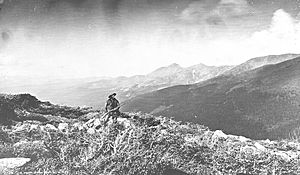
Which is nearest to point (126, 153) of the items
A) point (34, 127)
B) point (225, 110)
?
point (34, 127)

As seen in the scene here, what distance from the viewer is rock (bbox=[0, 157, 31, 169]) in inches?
214

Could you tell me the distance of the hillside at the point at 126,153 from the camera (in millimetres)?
5305

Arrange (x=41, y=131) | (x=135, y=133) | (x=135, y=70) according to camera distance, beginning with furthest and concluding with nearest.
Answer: (x=135, y=70) → (x=41, y=131) → (x=135, y=133)

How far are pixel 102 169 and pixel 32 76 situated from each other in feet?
15.6

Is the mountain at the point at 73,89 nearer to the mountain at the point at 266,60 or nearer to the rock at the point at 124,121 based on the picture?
the rock at the point at 124,121

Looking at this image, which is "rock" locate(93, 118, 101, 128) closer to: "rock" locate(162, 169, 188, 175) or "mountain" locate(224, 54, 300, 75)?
"rock" locate(162, 169, 188, 175)

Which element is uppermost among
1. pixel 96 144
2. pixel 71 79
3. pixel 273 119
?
pixel 71 79

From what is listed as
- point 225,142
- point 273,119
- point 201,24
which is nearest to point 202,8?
point 201,24

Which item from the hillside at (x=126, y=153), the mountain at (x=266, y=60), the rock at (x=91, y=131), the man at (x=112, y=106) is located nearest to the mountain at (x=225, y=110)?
the mountain at (x=266, y=60)

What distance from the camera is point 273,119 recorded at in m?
12.7

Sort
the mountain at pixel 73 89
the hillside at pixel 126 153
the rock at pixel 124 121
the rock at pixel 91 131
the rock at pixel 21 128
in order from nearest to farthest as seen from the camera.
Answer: the hillside at pixel 126 153, the rock at pixel 91 131, the rock at pixel 124 121, the rock at pixel 21 128, the mountain at pixel 73 89

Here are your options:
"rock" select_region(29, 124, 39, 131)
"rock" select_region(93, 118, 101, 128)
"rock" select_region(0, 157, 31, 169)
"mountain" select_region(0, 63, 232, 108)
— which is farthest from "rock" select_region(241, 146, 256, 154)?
"rock" select_region(29, 124, 39, 131)

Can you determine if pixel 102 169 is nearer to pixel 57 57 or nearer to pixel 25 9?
pixel 57 57

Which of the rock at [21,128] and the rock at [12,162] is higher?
the rock at [21,128]
